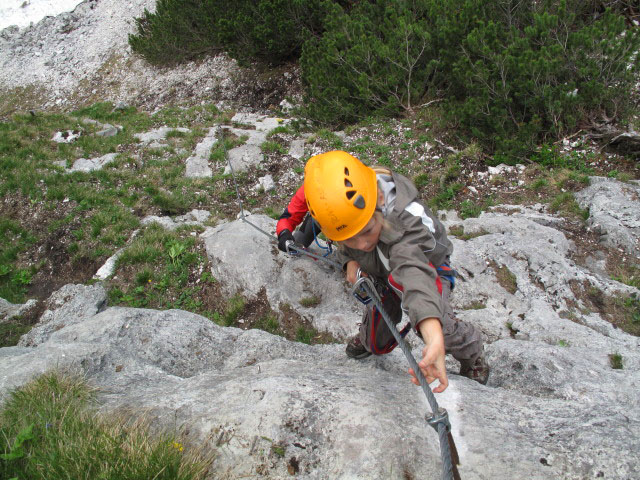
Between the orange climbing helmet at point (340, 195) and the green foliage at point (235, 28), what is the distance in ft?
41.0

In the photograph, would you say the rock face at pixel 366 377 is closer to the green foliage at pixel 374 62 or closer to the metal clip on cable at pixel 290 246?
the metal clip on cable at pixel 290 246

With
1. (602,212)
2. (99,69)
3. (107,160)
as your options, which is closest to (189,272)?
(107,160)

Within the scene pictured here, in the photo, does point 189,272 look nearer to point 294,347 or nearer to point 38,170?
point 294,347

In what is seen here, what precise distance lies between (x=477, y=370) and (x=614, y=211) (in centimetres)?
486

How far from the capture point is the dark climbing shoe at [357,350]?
12.4 feet

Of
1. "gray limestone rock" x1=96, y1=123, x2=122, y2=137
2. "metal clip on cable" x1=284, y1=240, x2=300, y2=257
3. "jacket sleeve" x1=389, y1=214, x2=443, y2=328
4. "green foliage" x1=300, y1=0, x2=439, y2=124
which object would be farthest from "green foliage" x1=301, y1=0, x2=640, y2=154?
"jacket sleeve" x1=389, y1=214, x2=443, y2=328

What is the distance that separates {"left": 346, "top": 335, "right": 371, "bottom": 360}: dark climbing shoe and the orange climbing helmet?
157cm

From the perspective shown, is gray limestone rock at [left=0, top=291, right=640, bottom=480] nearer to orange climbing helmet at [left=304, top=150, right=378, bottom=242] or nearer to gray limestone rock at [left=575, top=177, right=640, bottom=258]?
orange climbing helmet at [left=304, top=150, right=378, bottom=242]

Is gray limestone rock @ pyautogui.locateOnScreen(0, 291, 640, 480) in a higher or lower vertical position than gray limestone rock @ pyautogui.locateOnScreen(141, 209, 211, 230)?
higher

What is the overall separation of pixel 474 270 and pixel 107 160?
9651mm

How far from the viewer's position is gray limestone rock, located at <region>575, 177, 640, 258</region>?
5918 mm

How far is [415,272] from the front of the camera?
8.02 feet

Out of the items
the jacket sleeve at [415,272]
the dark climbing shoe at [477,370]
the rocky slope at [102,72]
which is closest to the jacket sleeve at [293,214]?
the jacket sleeve at [415,272]

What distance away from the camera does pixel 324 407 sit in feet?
8.28
